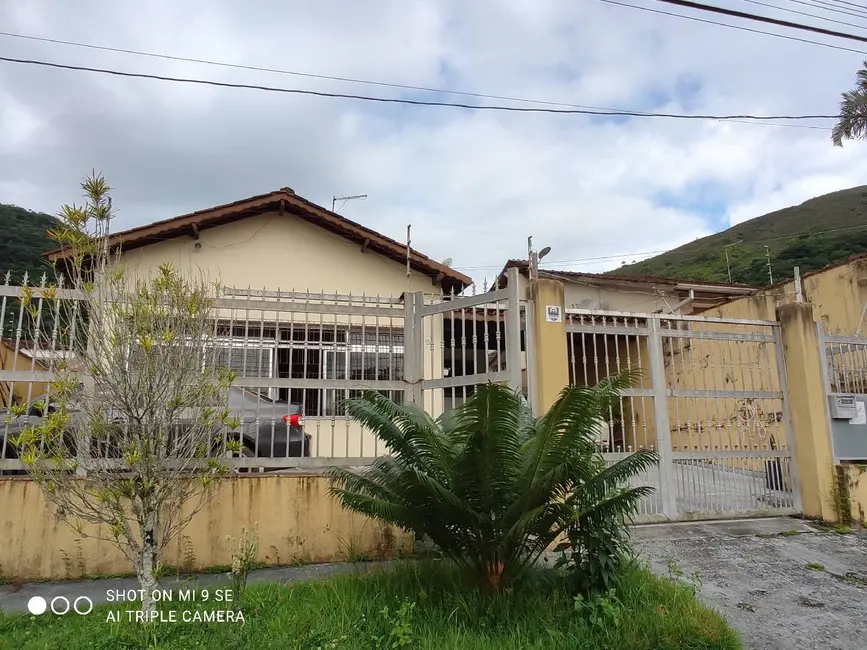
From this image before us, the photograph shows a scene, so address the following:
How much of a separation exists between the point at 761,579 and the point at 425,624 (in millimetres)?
2887

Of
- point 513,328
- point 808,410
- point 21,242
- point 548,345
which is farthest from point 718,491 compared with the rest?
point 21,242

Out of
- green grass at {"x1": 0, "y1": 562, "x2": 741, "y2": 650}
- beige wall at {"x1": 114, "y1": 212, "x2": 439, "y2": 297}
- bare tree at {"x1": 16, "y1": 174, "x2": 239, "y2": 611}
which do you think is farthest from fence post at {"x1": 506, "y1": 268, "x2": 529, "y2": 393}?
beige wall at {"x1": 114, "y1": 212, "x2": 439, "y2": 297}

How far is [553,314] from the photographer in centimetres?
568

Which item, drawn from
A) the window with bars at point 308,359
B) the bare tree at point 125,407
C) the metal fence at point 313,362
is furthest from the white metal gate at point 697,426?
the bare tree at point 125,407

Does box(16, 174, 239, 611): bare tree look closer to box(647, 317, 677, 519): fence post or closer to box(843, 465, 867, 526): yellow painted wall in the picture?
box(647, 317, 677, 519): fence post

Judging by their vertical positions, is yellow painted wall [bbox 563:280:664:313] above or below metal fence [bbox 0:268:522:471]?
above

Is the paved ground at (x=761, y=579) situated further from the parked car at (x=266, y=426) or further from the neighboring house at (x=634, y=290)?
the neighboring house at (x=634, y=290)

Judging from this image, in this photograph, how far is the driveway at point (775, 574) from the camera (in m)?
3.68

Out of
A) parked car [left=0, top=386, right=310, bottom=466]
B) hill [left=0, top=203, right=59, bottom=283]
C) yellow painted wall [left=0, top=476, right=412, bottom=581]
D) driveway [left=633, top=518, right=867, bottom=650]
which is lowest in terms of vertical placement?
driveway [left=633, top=518, right=867, bottom=650]

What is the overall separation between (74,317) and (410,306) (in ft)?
9.54

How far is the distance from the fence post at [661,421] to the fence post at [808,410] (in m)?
1.66

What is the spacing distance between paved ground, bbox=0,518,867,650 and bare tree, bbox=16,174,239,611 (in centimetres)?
119

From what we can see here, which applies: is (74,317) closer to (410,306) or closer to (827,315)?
(410,306)

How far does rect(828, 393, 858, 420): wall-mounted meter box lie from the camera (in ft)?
21.0
